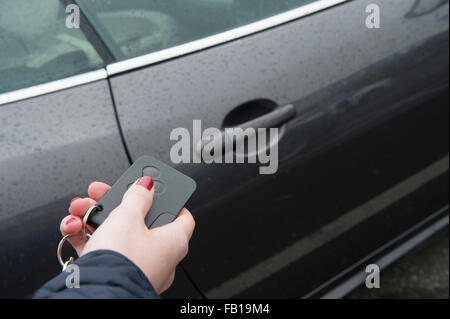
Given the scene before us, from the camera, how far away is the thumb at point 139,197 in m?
0.81

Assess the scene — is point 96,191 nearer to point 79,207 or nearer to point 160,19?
A: point 79,207

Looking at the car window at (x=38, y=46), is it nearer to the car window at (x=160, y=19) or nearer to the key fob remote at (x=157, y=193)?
the car window at (x=160, y=19)

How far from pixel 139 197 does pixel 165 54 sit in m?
0.56

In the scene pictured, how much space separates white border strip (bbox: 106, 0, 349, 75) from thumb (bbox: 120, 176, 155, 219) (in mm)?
461

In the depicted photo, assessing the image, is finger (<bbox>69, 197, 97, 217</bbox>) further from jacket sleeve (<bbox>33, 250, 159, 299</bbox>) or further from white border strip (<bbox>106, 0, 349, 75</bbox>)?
white border strip (<bbox>106, 0, 349, 75</bbox>)

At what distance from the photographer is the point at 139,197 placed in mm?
844

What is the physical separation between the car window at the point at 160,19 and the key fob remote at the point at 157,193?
1.40ft

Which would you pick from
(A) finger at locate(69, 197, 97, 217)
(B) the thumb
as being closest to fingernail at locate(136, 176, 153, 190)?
(B) the thumb

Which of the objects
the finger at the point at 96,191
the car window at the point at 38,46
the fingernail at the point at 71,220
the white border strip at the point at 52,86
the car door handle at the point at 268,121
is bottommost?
the fingernail at the point at 71,220

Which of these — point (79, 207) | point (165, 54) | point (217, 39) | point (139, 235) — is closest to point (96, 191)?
point (79, 207)

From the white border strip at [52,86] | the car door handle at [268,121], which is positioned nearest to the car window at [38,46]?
the white border strip at [52,86]
